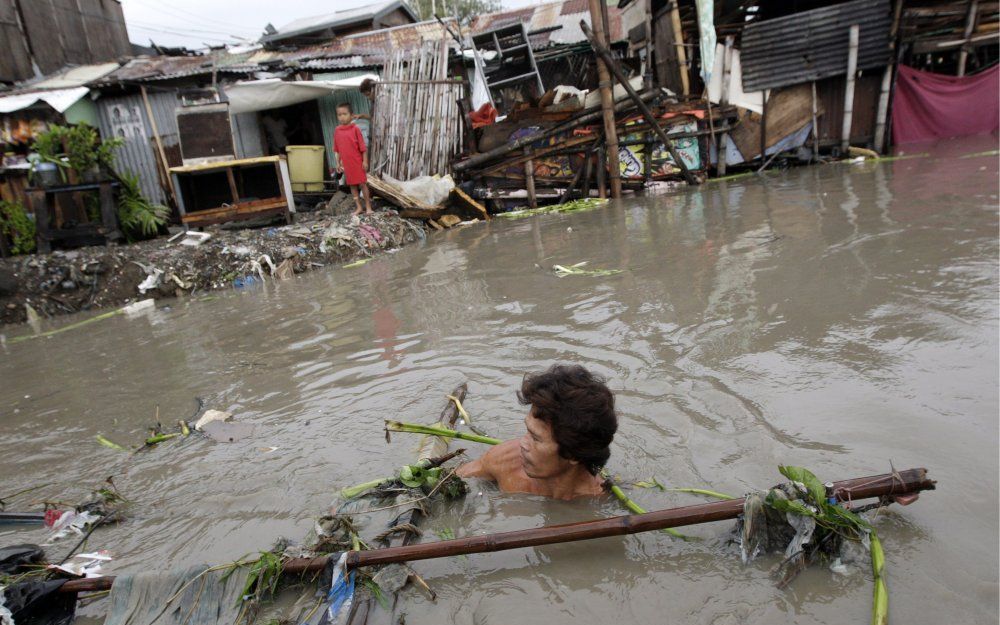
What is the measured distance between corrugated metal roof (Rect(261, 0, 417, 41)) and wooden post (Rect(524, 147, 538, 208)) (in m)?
9.30

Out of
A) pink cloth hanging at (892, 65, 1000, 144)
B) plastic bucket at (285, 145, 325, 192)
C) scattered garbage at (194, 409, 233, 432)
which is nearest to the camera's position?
scattered garbage at (194, 409, 233, 432)

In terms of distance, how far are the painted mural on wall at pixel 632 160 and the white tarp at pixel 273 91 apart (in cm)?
380

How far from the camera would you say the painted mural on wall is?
12.2 m

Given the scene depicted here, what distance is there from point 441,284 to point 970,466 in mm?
5201

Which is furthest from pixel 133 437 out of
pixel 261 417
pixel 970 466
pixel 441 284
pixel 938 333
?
pixel 938 333

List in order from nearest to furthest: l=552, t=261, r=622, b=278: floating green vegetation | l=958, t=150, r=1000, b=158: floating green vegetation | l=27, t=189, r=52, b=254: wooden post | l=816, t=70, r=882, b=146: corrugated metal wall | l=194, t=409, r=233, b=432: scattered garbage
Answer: l=194, t=409, r=233, b=432: scattered garbage → l=552, t=261, r=622, b=278: floating green vegetation → l=958, t=150, r=1000, b=158: floating green vegetation → l=27, t=189, r=52, b=254: wooden post → l=816, t=70, r=882, b=146: corrugated metal wall

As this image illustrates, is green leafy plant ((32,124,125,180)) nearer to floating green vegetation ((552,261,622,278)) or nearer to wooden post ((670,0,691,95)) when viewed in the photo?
floating green vegetation ((552,261,622,278))

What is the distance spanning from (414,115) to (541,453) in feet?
35.3

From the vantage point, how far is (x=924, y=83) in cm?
1266

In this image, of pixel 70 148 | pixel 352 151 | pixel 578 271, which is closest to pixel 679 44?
pixel 352 151

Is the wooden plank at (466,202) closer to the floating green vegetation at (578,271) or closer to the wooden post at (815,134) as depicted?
the floating green vegetation at (578,271)

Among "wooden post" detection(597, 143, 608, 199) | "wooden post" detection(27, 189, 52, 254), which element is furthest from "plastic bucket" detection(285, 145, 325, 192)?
"wooden post" detection(597, 143, 608, 199)

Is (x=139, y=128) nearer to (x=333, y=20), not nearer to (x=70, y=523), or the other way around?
(x=333, y=20)

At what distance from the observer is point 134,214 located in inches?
434
